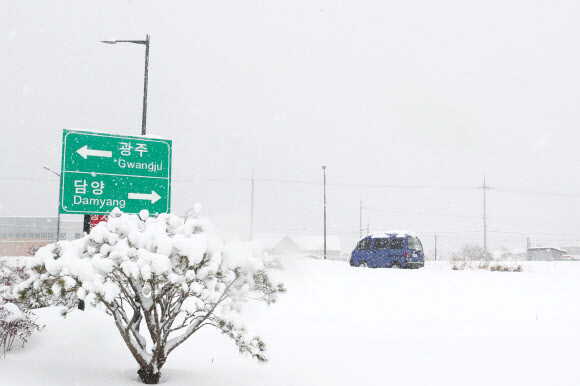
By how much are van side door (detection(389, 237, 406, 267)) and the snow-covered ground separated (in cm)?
1202

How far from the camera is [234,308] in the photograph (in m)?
5.87

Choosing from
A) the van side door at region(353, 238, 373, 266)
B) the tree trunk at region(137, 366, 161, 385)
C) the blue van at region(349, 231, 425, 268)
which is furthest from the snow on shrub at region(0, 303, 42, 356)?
the van side door at region(353, 238, 373, 266)

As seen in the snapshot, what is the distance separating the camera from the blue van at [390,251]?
24.8 metres

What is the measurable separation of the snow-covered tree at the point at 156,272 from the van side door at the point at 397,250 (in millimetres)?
19886

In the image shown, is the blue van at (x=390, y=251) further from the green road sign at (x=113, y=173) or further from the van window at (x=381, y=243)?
the green road sign at (x=113, y=173)

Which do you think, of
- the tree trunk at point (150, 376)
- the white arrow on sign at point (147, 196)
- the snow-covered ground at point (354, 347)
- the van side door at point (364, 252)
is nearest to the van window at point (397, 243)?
the van side door at point (364, 252)

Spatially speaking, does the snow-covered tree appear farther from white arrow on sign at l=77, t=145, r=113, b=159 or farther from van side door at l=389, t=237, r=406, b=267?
van side door at l=389, t=237, r=406, b=267

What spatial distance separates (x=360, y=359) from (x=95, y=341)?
13.1 ft

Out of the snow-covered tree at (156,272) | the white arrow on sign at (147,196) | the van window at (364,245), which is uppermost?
the white arrow on sign at (147,196)

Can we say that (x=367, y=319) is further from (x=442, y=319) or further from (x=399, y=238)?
(x=399, y=238)

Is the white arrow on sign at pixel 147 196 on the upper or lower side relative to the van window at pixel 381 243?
upper

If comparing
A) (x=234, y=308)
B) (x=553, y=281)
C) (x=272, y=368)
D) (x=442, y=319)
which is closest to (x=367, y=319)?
(x=442, y=319)

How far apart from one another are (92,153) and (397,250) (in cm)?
1957

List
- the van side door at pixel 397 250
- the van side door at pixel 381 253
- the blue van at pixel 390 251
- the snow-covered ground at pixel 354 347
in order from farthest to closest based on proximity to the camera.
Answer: the van side door at pixel 381 253
the van side door at pixel 397 250
the blue van at pixel 390 251
the snow-covered ground at pixel 354 347
